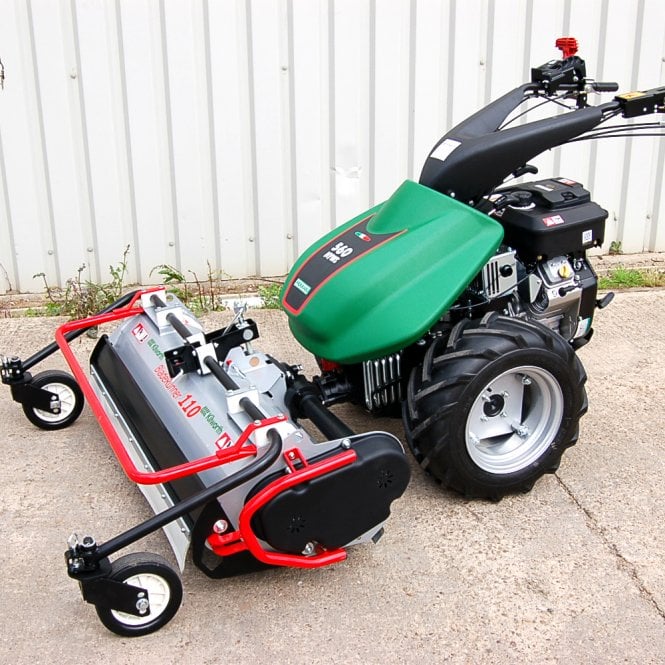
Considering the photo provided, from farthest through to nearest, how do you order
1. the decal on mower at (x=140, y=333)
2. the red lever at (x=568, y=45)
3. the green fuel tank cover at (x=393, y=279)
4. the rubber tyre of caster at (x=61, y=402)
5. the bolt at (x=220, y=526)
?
the rubber tyre of caster at (x=61, y=402)
the decal on mower at (x=140, y=333)
the red lever at (x=568, y=45)
the green fuel tank cover at (x=393, y=279)
the bolt at (x=220, y=526)

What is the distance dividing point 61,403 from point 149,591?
1.49 meters

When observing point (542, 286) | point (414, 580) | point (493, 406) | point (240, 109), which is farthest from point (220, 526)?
point (240, 109)

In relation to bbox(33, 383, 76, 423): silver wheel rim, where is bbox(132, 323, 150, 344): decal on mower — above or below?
above

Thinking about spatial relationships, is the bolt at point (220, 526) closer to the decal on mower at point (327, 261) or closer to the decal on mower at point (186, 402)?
the decal on mower at point (186, 402)

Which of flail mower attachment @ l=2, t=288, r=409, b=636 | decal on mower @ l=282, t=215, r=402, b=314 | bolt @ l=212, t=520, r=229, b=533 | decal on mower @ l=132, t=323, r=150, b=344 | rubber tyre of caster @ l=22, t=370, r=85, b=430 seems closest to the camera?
flail mower attachment @ l=2, t=288, r=409, b=636

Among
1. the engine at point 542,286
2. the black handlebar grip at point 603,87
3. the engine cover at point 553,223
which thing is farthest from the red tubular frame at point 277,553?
the black handlebar grip at point 603,87

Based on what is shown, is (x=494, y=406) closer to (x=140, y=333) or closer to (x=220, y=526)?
(x=220, y=526)

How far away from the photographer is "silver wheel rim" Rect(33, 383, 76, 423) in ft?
13.2

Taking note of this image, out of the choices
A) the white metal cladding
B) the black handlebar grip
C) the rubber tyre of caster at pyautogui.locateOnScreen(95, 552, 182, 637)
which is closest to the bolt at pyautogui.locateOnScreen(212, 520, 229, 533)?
the rubber tyre of caster at pyautogui.locateOnScreen(95, 552, 182, 637)

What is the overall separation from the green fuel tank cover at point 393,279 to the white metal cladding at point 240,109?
2.18m

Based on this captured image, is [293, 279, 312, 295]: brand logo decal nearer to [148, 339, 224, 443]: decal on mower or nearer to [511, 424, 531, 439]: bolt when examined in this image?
[148, 339, 224, 443]: decal on mower

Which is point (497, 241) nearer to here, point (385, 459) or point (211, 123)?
point (385, 459)

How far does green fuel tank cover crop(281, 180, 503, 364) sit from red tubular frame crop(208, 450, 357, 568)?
0.47m

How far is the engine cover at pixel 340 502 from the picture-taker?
9.07 feet
